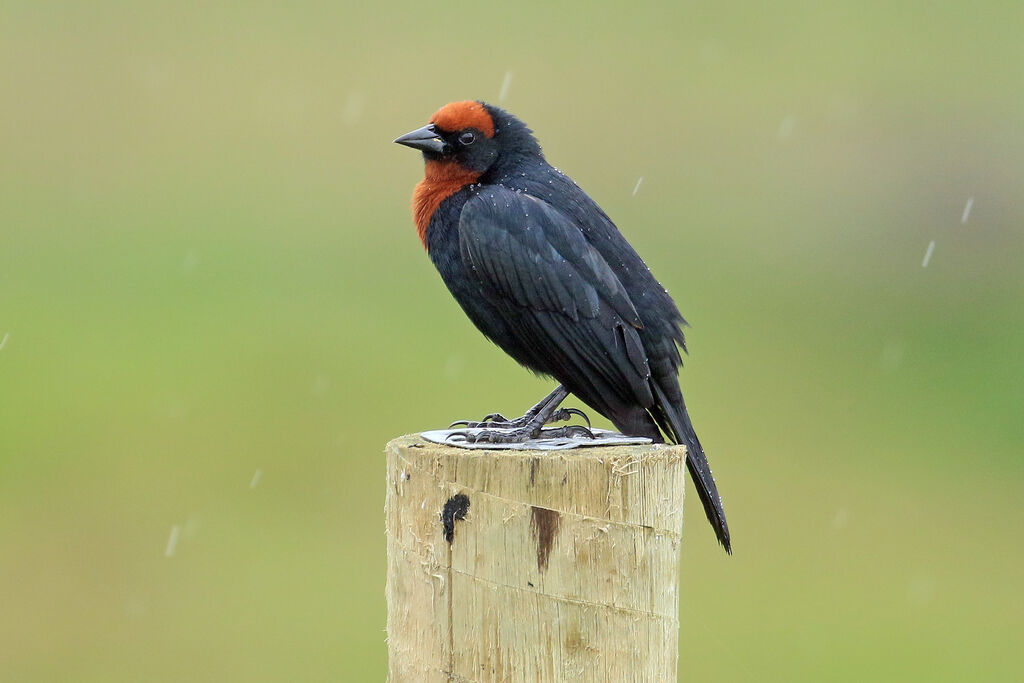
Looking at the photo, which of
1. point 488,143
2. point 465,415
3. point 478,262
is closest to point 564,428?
point 478,262

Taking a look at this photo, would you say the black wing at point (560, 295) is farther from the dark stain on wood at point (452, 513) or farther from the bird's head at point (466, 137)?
the dark stain on wood at point (452, 513)

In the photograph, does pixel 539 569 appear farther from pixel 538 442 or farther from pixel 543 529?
pixel 538 442

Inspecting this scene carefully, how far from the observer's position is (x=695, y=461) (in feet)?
10.6

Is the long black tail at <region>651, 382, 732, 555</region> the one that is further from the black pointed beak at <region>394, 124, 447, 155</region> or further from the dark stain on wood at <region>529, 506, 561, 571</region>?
the black pointed beak at <region>394, 124, 447, 155</region>

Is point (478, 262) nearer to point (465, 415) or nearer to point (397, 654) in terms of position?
point (397, 654)

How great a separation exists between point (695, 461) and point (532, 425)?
49 cm

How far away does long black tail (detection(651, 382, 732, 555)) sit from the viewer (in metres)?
3.22

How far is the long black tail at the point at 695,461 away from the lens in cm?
322

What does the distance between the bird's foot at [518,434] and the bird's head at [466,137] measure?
97cm

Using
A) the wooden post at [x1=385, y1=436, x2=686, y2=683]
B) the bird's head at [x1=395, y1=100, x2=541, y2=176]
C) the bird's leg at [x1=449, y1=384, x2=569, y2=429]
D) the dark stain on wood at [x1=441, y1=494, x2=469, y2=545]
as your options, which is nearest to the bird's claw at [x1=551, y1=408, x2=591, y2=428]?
the bird's leg at [x1=449, y1=384, x2=569, y2=429]

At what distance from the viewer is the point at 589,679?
236 centimetres

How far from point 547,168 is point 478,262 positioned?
0.51m

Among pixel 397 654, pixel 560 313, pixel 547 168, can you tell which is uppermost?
pixel 547 168

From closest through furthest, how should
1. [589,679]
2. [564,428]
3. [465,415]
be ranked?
[589,679], [564,428], [465,415]
